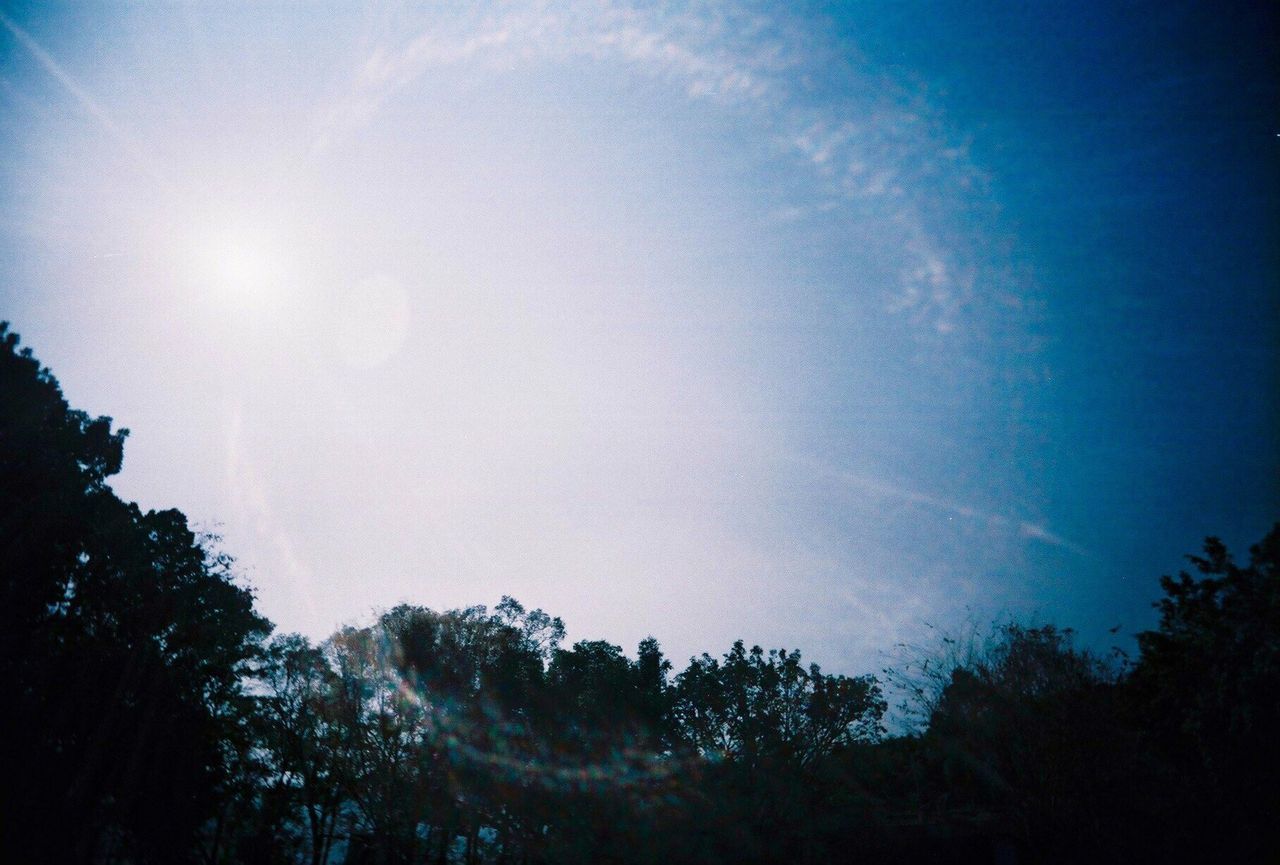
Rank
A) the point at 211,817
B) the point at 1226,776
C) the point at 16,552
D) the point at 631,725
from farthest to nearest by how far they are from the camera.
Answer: the point at 631,725 → the point at 211,817 → the point at 16,552 → the point at 1226,776

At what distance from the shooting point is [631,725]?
28.5m

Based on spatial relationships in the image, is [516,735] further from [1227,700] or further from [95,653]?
[1227,700]

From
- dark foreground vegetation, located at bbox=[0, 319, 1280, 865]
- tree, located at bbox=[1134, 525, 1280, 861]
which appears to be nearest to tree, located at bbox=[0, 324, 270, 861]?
dark foreground vegetation, located at bbox=[0, 319, 1280, 865]

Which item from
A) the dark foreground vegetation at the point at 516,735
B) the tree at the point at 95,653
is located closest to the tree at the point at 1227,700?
the dark foreground vegetation at the point at 516,735

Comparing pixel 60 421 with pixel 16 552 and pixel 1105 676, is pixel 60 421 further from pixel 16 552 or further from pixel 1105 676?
pixel 1105 676

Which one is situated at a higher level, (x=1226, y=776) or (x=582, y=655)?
(x=582, y=655)

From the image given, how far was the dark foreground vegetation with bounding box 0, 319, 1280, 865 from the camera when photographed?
1866 cm

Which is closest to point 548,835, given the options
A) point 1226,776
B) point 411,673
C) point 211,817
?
point 411,673

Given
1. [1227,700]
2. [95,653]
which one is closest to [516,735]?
[95,653]

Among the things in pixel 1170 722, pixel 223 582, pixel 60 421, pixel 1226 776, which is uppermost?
pixel 60 421

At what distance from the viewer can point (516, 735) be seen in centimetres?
2648

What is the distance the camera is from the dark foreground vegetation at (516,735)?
61.2 ft

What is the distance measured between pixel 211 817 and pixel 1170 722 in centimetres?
3077

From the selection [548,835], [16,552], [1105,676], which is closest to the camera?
[16,552]
